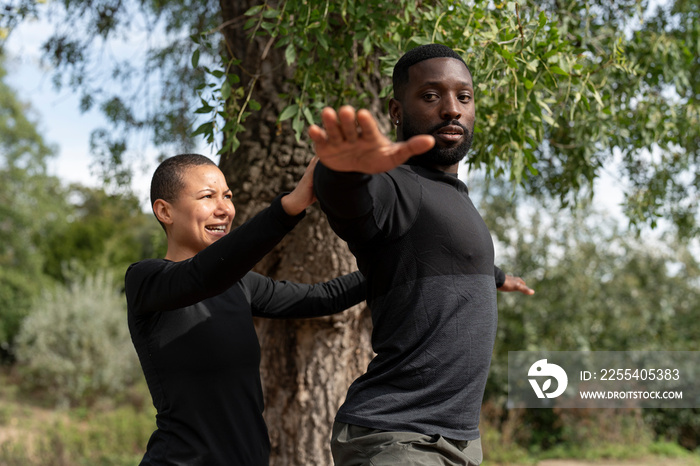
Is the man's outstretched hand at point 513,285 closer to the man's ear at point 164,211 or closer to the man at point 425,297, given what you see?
the man at point 425,297

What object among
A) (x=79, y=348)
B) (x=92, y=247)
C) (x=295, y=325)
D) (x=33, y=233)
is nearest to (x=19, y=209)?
(x=33, y=233)

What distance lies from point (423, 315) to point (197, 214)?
89cm

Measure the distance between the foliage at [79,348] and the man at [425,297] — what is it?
37.6 ft

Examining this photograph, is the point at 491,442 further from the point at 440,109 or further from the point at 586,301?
the point at 440,109

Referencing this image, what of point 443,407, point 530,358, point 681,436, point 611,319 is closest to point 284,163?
point 443,407

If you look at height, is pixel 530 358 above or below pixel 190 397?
above

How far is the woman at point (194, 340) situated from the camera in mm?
1973

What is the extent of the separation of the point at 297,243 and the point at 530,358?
676 centimetres

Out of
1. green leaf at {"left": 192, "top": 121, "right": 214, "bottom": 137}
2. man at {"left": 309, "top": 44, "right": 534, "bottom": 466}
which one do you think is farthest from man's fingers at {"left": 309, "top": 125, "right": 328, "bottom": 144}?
green leaf at {"left": 192, "top": 121, "right": 214, "bottom": 137}

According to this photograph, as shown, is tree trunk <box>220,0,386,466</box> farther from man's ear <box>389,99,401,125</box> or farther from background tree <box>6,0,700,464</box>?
man's ear <box>389,99,401,125</box>

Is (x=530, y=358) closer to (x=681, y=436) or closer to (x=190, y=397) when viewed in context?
(x=681, y=436)

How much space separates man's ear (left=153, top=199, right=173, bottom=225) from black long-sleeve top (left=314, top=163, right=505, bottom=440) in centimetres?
77

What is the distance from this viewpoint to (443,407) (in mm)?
1685

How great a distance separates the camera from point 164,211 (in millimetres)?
2201
